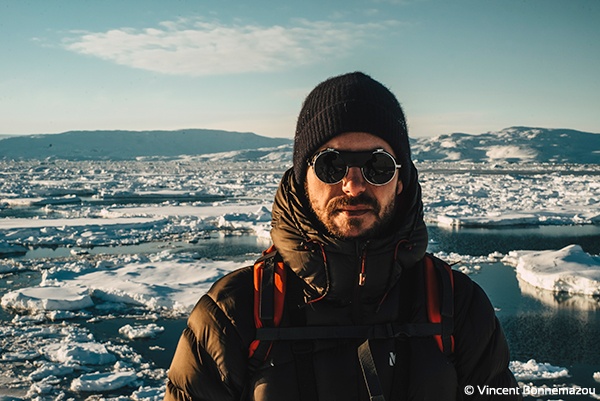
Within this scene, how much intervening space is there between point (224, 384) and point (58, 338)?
8363 millimetres

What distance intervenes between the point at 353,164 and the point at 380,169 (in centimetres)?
7

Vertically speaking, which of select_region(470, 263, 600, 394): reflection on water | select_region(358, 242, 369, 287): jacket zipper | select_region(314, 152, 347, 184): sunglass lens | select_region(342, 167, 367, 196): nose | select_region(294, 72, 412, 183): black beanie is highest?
select_region(294, 72, 412, 183): black beanie

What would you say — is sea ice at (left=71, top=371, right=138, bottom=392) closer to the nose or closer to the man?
the man

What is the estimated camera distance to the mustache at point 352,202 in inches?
50.1

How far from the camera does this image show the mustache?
127 cm

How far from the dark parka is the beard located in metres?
0.02

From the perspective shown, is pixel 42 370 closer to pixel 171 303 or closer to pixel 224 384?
pixel 171 303

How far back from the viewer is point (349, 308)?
4.17ft

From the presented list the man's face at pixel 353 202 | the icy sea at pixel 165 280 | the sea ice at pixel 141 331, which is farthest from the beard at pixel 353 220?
the sea ice at pixel 141 331

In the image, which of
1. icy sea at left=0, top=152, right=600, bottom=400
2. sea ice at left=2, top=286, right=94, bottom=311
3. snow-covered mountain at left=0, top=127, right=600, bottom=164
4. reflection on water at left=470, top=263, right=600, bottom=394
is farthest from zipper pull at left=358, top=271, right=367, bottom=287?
snow-covered mountain at left=0, top=127, right=600, bottom=164

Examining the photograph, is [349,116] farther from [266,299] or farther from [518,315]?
[518,315]

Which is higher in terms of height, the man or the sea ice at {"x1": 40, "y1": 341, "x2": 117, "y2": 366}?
the man

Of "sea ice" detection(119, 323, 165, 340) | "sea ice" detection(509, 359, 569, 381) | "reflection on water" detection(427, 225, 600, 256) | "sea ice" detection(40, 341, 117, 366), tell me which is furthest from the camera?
"reflection on water" detection(427, 225, 600, 256)

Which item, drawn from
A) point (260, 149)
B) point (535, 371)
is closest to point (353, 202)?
point (535, 371)
